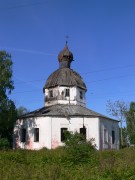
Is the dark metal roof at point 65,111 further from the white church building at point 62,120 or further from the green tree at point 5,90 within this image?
the green tree at point 5,90

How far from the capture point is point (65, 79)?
4216cm

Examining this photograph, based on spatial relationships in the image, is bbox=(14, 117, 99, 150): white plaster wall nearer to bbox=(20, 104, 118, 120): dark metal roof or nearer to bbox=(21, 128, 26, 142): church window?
bbox=(20, 104, 118, 120): dark metal roof

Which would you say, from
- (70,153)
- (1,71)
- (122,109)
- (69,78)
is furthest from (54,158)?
(122,109)

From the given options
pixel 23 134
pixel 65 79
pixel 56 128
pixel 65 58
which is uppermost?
pixel 65 58

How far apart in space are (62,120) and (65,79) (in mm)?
6819

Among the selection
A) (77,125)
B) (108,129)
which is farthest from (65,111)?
(108,129)

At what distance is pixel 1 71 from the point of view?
34.2 metres

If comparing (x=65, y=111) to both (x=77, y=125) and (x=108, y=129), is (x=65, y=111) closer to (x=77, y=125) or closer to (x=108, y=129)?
(x=77, y=125)

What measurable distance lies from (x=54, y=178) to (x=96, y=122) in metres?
26.9

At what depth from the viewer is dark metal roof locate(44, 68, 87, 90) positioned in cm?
4178

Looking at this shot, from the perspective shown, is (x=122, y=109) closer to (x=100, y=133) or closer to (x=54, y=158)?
(x=100, y=133)

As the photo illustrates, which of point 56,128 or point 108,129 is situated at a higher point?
point 56,128

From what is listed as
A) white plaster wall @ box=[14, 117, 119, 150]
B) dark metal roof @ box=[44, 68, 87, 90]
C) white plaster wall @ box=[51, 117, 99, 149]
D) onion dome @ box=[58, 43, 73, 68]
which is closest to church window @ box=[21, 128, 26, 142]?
white plaster wall @ box=[14, 117, 119, 150]

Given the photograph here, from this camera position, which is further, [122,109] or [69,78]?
[122,109]
